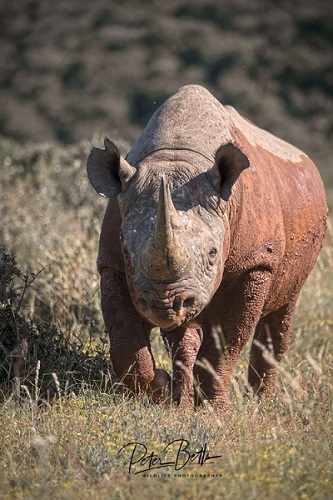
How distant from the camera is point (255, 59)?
4634 centimetres

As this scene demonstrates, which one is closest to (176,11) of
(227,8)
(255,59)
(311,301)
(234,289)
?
(227,8)

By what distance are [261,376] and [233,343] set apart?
4.28 ft

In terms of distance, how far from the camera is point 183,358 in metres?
6.64

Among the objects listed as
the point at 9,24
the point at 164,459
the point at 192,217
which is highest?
the point at 9,24

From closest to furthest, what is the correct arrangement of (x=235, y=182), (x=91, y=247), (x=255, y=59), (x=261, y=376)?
1. (x=235, y=182)
2. (x=261, y=376)
3. (x=91, y=247)
4. (x=255, y=59)

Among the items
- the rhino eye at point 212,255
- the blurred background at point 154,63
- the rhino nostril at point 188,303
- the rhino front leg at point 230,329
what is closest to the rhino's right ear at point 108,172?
the rhino eye at point 212,255

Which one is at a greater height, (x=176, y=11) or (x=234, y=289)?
(x=176, y=11)

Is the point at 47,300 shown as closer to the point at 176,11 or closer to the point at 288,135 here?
the point at 288,135

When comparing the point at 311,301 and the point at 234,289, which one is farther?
the point at 311,301

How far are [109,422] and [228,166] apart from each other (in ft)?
5.48

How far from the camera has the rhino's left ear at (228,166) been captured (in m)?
5.67

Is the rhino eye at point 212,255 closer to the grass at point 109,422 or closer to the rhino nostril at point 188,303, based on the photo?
the rhino nostril at point 188,303

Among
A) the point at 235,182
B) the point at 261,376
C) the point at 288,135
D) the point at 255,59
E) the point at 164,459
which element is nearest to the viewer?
the point at 164,459
